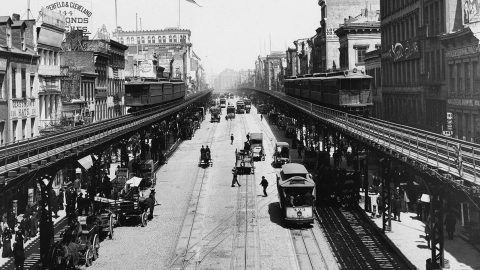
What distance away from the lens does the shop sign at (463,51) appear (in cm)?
3262

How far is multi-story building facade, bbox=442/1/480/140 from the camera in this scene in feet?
108

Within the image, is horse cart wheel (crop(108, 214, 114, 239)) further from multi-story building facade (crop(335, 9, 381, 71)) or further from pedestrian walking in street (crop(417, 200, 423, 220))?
multi-story building facade (crop(335, 9, 381, 71))

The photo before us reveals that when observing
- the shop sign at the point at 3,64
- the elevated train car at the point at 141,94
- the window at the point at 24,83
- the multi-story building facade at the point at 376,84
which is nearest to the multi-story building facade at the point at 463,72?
the multi-story building facade at the point at 376,84

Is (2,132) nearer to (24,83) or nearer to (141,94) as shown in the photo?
(24,83)

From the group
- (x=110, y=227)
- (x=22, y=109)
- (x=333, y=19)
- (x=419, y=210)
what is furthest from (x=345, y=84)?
(x=333, y=19)

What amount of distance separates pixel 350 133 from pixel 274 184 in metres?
11.5

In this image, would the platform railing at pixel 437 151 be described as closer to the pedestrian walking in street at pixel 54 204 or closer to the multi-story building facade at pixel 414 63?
the multi-story building facade at pixel 414 63

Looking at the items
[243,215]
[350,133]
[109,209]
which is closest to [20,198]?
[109,209]

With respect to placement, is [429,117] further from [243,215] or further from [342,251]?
[342,251]

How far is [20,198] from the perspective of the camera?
35.8 m

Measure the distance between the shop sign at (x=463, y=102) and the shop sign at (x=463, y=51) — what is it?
259 centimetres

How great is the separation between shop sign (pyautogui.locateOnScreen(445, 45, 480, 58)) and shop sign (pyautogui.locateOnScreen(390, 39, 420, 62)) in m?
9.05

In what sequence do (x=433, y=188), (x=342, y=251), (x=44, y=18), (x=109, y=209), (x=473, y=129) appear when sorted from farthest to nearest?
(x=44, y=18) < (x=473, y=129) < (x=109, y=209) < (x=342, y=251) < (x=433, y=188)

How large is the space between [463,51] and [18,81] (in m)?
27.7
